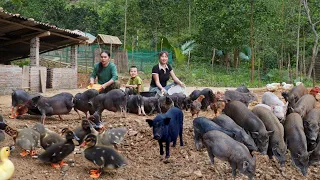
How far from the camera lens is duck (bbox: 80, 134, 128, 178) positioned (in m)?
5.04

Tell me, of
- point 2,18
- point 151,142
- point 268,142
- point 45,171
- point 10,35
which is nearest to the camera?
point 45,171

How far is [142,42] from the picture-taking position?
4009 centimetres

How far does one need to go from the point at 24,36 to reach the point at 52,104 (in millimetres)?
9505

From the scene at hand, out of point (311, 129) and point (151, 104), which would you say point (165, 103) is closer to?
point (151, 104)

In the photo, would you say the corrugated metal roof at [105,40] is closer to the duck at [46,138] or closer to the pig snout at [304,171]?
the duck at [46,138]

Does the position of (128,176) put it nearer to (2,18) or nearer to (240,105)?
(240,105)

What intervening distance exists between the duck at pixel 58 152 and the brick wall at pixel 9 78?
9863mm

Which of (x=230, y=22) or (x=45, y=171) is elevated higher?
(x=230, y=22)

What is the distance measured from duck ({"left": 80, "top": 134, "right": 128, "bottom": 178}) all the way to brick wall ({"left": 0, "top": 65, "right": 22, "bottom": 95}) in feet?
33.2

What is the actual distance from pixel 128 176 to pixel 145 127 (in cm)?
200

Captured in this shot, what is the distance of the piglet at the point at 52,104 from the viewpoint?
24.8 ft

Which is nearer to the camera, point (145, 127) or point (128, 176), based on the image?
point (128, 176)

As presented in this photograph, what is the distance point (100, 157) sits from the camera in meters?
5.04

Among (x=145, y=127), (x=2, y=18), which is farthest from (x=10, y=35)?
(x=145, y=127)
